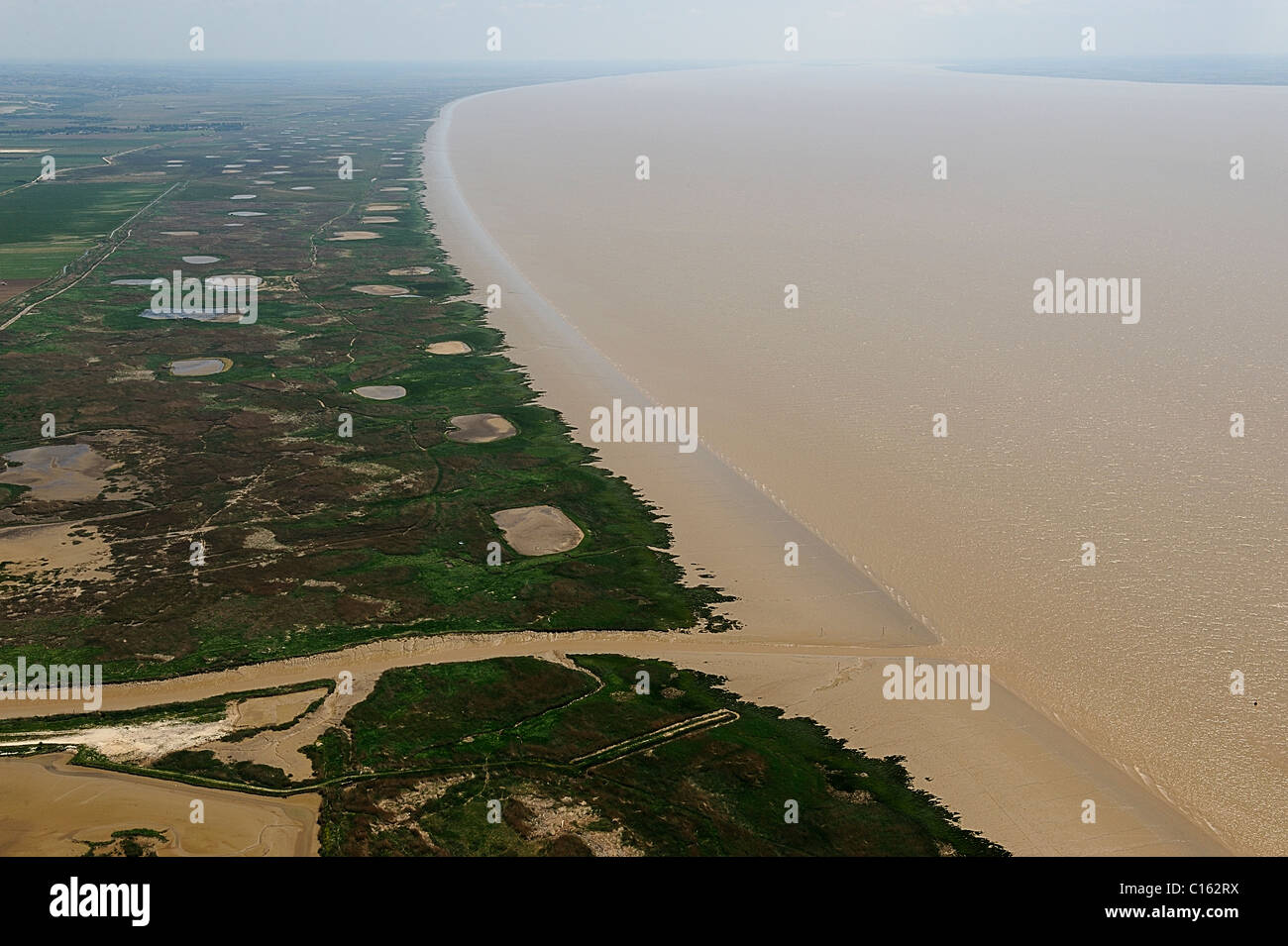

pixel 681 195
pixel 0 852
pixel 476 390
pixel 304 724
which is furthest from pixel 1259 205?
pixel 0 852

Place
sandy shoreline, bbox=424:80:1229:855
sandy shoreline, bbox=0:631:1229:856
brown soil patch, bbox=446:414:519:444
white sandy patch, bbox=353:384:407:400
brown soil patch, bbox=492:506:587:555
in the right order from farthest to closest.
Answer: white sandy patch, bbox=353:384:407:400 → brown soil patch, bbox=446:414:519:444 → brown soil patch, bbox=492:506:587:555 → sandy shoreline, bbox=424:80:1229:855 → sandy shoreline, bbox=0:631:1229:856

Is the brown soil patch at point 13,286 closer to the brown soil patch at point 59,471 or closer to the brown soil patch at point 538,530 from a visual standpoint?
the brown soil patch at point 59,471

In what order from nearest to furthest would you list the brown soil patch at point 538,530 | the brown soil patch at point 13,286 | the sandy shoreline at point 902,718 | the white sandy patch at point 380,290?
the sandy shoreline at point 902,718, the brown soil patch at point 538,530, the brown soil patch at point 13,286, the white sandy patch at point 380,290

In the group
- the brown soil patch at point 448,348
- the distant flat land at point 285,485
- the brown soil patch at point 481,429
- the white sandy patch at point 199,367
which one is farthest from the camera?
the brown soil patch at point 448,348

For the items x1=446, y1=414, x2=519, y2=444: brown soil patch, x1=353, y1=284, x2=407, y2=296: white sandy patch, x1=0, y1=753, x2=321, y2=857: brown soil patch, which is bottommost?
x1=0, y1=753, x2=321, y2=857: brown soil patch

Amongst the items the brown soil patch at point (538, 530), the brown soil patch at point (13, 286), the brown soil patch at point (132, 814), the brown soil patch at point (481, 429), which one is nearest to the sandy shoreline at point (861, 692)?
the brown soil patch at point (481, 429)

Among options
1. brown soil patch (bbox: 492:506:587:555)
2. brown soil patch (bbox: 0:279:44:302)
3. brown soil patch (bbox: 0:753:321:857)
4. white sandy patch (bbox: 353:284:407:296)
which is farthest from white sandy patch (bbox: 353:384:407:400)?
brown soil patch (bbox: 0:279:44:302)

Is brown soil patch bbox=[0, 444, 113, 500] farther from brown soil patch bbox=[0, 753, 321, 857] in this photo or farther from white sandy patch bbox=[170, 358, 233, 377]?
brown soil patch bbox=[0, 753, 321, 857]

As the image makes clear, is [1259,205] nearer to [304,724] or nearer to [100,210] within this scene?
[304,724]

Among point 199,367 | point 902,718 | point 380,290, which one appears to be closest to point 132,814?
point 902,718
